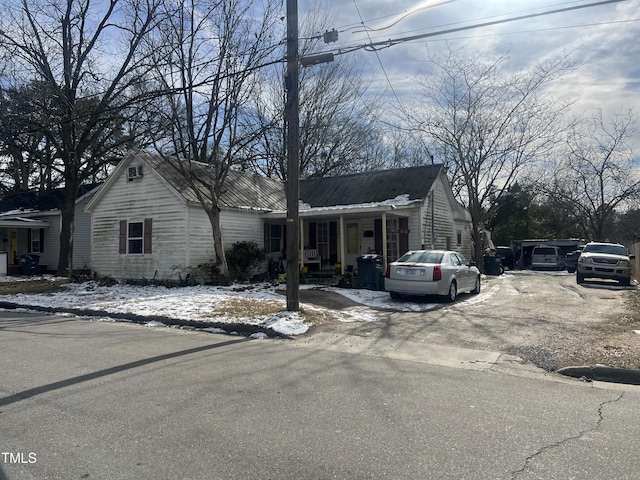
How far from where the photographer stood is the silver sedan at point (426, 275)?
40.2ft

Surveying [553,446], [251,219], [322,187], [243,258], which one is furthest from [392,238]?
[553,446]

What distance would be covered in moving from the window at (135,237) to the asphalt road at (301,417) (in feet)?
37.9

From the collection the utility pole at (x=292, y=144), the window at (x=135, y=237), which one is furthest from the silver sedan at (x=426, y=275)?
the window at (x=135, y=237)

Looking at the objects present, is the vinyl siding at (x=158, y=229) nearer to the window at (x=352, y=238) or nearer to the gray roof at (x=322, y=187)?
the gray roof at (x=322, y=187)

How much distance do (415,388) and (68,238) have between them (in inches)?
843

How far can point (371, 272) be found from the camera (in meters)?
15.8

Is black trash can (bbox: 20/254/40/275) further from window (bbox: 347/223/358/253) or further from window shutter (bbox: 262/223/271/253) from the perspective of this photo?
window (bbox: 347/223/358/253)

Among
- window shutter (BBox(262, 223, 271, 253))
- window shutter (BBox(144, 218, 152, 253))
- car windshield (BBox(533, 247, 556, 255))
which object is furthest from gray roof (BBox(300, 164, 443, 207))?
car windshield (BBox(533, 247, 556, 255))

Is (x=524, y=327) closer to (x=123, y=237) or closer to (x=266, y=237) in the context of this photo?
(x=266, y=237)

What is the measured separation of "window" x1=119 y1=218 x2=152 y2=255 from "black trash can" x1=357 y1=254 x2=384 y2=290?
27.7 ft

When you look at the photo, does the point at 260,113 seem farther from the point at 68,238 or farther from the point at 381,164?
the point at 381,164

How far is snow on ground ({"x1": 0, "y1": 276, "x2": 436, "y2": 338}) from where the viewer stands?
9836 mm

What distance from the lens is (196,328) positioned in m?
9.70

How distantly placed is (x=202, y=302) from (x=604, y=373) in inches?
360
